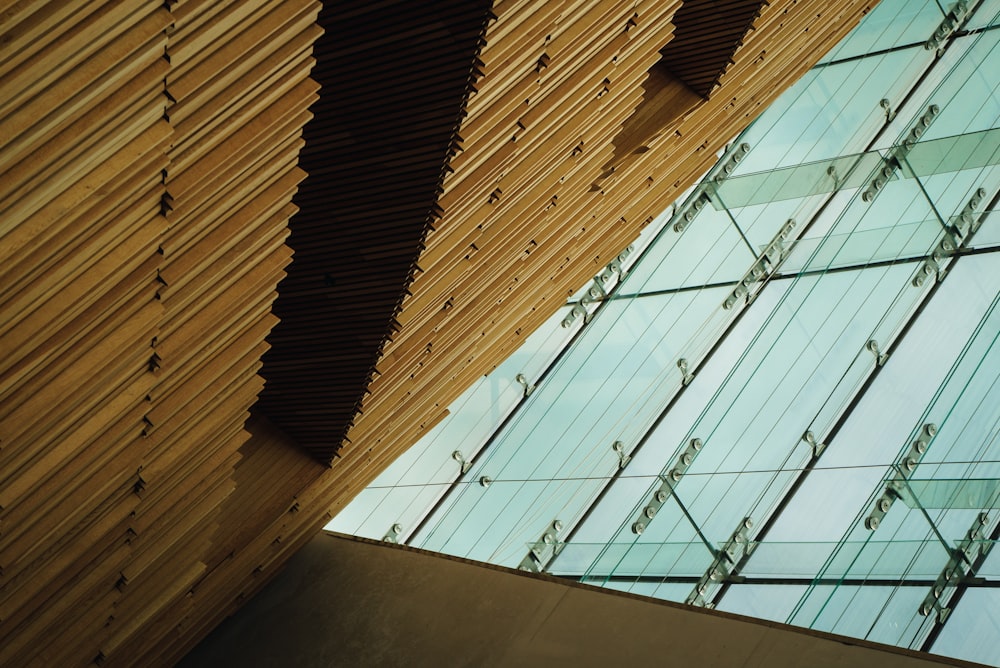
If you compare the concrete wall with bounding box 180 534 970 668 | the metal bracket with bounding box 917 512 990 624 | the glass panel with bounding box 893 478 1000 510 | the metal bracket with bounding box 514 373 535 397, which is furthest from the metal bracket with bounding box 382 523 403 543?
the metal bracket with bounding box 917 512 990 624

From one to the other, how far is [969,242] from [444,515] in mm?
4712

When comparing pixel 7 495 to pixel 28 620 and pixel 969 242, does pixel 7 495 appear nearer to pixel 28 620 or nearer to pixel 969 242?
pixel 28 620

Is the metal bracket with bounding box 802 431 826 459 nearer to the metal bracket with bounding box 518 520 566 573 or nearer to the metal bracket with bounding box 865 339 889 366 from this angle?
the metal bracket with bounding box 865 339 889 366

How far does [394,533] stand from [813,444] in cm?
397

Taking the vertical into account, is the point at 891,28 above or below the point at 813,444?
above

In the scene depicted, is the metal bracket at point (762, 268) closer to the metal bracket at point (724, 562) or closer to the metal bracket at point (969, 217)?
the metal bracket at point (969, 217)

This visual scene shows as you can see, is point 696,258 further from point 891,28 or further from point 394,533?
point 394,533

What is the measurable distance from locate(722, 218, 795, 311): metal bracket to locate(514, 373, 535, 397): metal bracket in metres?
2.01

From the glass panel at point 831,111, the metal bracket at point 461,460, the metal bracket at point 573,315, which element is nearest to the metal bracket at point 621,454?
the metal bracket at point 461,460

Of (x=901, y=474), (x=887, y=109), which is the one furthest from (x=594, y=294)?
(x=901, y=474)

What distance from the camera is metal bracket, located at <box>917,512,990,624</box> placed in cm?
627

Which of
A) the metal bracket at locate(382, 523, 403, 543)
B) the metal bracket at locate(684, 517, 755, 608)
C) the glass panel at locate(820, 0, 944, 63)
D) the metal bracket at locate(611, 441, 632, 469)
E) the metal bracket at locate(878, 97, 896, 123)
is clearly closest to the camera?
the metal bracket at locate(684, 517, 755, 608)

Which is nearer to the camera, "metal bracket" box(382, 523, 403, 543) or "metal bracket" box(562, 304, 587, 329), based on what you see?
"metal bracket" box(382, 523, 403, 543)

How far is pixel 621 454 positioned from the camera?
9.74 m
